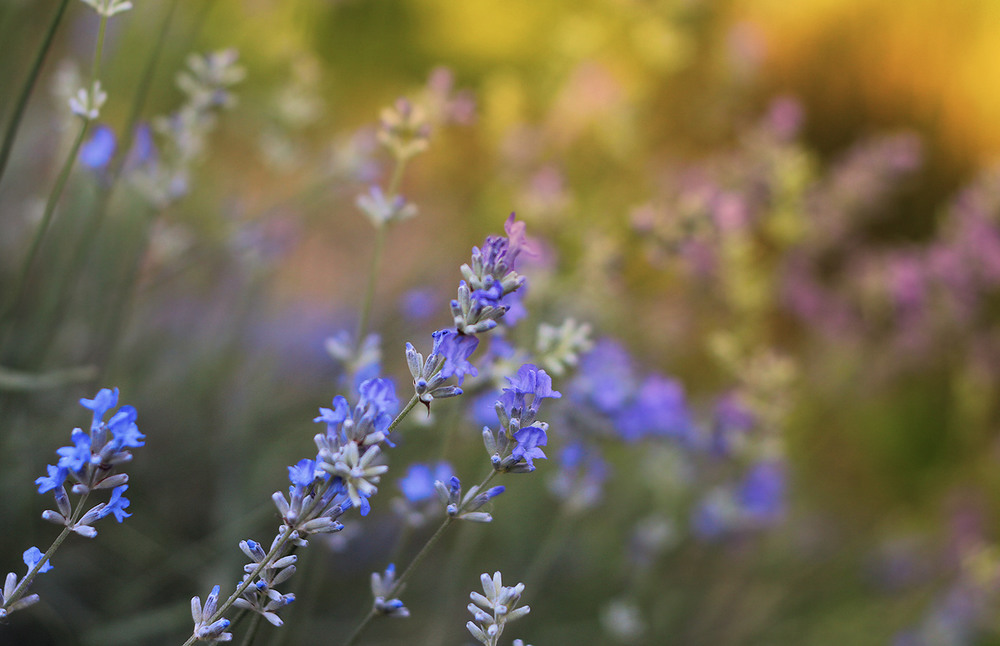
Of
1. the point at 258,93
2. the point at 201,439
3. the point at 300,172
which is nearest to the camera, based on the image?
the point at 201,439

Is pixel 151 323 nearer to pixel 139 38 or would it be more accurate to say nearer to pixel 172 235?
pixel 172 235

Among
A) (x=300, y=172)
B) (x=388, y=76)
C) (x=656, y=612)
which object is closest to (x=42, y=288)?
(x=300, y=172)

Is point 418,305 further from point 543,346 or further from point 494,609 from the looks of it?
point 494,609

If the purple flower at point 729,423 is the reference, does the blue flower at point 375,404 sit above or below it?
below

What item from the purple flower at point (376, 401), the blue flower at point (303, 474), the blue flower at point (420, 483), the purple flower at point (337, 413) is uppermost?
the blue flower at point (420, 483)

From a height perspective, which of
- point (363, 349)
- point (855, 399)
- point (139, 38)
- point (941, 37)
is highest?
point (941, 37)

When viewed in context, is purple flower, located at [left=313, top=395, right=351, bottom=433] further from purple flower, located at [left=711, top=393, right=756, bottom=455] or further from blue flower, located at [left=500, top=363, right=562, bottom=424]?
purple flower, located at [left=711, top=393, right=756, bottom=455]

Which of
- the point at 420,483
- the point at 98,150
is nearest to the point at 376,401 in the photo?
the point at 420,483

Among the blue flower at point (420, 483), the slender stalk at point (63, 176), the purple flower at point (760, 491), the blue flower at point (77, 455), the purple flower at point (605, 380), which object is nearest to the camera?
the blue flower at point (77, 455)

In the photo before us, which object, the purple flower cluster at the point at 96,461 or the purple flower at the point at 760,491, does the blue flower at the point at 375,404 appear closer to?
the purple flower cluster at the point at 96,461

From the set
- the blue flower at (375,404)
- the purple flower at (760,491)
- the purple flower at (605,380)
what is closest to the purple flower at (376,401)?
the blue flower at (375,404)
